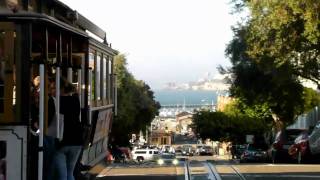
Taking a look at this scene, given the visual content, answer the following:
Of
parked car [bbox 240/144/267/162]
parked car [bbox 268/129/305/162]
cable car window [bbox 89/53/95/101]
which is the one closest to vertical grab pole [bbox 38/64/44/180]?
cable car window [bbox 89/53/95/101]

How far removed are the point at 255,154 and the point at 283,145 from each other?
6.71 metres

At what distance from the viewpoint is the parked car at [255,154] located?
31466 millimetres

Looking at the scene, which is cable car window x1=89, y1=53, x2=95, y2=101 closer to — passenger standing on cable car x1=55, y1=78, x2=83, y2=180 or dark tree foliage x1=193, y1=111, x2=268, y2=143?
passenger standing on cable car x1=55, y1=78, x2=83, y2=180

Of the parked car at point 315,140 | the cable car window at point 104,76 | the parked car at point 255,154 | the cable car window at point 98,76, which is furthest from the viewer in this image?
the parked car at point 255,154

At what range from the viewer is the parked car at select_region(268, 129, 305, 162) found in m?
25.1

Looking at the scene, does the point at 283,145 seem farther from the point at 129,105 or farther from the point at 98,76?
the point at 129,105

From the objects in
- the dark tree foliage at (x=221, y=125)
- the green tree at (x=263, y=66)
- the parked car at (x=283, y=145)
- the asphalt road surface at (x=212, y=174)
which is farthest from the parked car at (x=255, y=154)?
the dark tree foliage at (x=221, y=125)

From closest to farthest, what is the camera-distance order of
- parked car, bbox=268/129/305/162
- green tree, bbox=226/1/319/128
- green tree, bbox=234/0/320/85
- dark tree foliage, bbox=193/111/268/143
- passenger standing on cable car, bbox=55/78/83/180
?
passenger standing on cable car, bbox=55/78/83/180
green tree, bbox=234/0/320/85
green tree, bbox=226/1/319/128
parked car, bbox=268/129/305/162
dark tree foliage, bbox=193/111/268/143

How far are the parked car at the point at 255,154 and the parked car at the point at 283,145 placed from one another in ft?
15.9

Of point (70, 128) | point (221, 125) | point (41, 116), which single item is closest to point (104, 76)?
point (70, 128)

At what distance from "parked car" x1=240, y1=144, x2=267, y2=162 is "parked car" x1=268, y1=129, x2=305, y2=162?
15.9 feet

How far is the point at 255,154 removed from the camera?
32094 mm

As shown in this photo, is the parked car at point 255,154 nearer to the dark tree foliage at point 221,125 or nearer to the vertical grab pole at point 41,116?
the vertical grab pole at point 41,116

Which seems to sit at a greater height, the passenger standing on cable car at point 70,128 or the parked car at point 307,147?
the passenger standing on cable car at point 70,128
